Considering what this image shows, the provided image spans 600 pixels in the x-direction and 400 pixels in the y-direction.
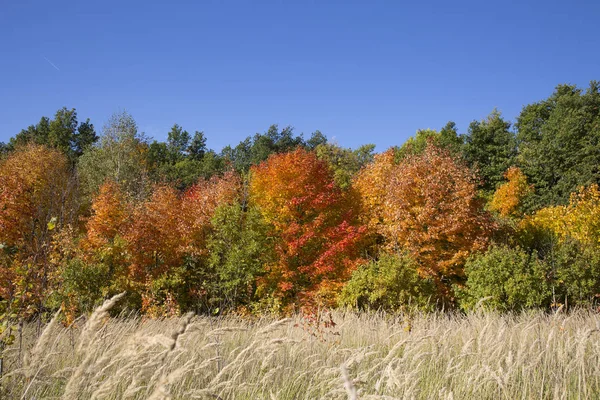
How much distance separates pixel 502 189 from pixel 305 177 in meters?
21.1

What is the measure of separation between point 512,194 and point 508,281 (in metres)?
19.7

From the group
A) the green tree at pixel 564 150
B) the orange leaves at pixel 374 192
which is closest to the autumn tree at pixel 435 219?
the orange leaves at pixel 374 192

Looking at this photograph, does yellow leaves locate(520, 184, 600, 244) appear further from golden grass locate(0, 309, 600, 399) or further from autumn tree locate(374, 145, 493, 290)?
golden grass locate(0, 309, 600, 399)

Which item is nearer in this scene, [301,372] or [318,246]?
[301,372]

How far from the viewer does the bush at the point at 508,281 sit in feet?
53.7

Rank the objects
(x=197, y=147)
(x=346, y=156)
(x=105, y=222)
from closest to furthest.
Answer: (x=105, y=222)
(x=346, y=156)
(x=197, y=147)

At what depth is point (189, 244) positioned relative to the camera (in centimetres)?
2028

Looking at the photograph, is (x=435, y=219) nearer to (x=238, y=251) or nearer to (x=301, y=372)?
(x=238, y=251)

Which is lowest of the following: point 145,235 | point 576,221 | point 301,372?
point 301,372

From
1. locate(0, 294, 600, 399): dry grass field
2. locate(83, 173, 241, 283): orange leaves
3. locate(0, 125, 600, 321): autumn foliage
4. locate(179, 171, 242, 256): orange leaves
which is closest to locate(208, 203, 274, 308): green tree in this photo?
locate(0, 125, 600, 321): autumn foliage

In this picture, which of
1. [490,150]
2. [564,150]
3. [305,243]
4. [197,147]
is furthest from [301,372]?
[197,147]

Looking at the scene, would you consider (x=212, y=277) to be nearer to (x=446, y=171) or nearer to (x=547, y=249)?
(x=446, y=171)

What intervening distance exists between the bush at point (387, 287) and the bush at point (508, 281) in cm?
225

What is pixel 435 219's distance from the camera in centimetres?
1942
